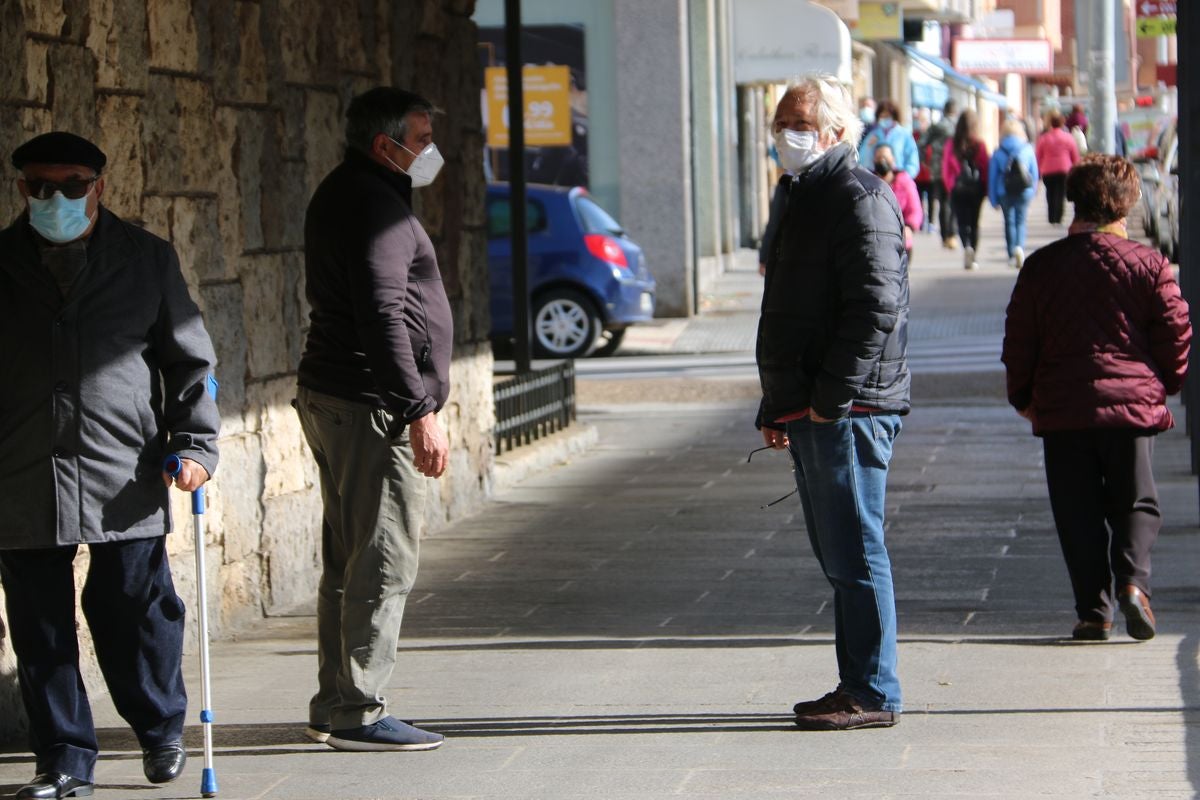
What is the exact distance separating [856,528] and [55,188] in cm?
236

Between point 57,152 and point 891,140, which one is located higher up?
point 891,140

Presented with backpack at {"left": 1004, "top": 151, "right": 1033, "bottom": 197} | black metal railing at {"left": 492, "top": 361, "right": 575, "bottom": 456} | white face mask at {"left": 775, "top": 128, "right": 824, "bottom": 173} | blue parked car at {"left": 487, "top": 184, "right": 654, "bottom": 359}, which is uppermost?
white face mask at {"left": 775, "top": 128, "right": 824, "bottom": 173}

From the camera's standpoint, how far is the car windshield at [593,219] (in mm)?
18641

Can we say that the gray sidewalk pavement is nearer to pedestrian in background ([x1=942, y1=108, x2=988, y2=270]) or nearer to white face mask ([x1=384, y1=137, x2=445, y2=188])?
white face mask ([x1=384, y1=137, x2=445, y2=188])

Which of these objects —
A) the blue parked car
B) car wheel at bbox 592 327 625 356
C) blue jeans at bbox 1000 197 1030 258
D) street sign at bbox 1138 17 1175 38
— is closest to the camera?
the blue parked car

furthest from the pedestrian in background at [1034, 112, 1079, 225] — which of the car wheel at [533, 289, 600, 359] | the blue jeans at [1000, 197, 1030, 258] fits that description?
the car wheel at [533, 289, 600, 359]

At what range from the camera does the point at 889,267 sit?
570cm

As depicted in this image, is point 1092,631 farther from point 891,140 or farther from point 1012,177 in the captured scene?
point 1012,177

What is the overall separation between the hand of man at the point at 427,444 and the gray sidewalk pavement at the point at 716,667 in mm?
831

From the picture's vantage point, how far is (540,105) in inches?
883

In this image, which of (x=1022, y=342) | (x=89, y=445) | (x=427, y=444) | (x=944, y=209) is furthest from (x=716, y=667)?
(x=944, y=209)

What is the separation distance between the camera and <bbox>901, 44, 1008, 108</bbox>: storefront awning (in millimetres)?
49688

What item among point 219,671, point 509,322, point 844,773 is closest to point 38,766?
point 219,671

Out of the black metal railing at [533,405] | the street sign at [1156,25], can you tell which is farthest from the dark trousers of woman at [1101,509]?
the street sign at [1156,25]
